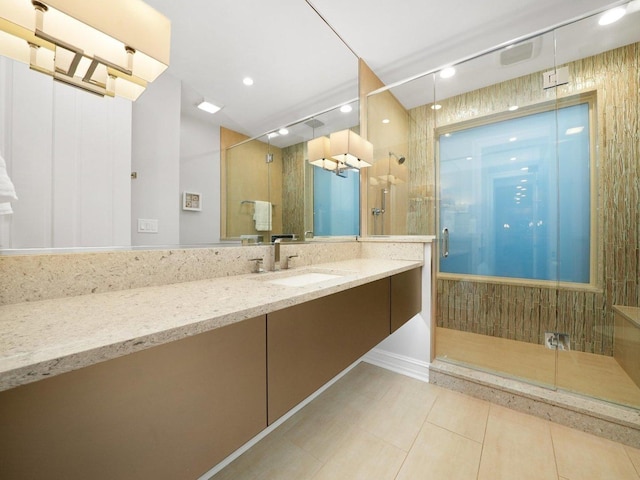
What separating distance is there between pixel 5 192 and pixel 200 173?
1.89ft

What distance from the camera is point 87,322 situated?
58cm

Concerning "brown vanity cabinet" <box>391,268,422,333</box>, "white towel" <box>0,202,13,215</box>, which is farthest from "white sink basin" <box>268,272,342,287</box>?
"white towel" <box>0,202,13,215</box>

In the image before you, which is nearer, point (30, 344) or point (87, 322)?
point (30, 344)

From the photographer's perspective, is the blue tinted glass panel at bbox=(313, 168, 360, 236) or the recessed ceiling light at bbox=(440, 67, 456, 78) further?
the recessed ceiling light at bbox=(440, 67, 456, 78)

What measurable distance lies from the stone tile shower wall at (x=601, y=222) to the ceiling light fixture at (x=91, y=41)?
2182mm

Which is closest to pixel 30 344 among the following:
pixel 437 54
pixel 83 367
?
pixel 83 367

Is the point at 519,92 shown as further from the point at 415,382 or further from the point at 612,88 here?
the point at 415,382

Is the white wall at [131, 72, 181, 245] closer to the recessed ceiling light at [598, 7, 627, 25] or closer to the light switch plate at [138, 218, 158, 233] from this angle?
the light switch plate at [138, 218, 158, 233]

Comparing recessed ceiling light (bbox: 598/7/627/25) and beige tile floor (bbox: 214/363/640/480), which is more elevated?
recessed ceiling light (bbox: 598/7/627/25)

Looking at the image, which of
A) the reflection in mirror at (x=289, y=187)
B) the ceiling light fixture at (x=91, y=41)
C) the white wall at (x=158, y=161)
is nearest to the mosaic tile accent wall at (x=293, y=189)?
the reflection in mirror at (x=289, y=187)

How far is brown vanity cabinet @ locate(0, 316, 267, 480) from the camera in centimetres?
41

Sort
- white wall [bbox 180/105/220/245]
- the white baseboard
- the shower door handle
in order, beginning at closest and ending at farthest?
white wall [bbox 180/105/220/245], the white baseboard, the shower door handle

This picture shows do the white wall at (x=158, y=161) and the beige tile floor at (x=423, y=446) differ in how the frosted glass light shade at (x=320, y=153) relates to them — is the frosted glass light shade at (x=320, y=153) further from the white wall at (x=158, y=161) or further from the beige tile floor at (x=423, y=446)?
the beige tile floor at (x=423, y=446)

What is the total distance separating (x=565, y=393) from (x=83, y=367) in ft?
7.67
